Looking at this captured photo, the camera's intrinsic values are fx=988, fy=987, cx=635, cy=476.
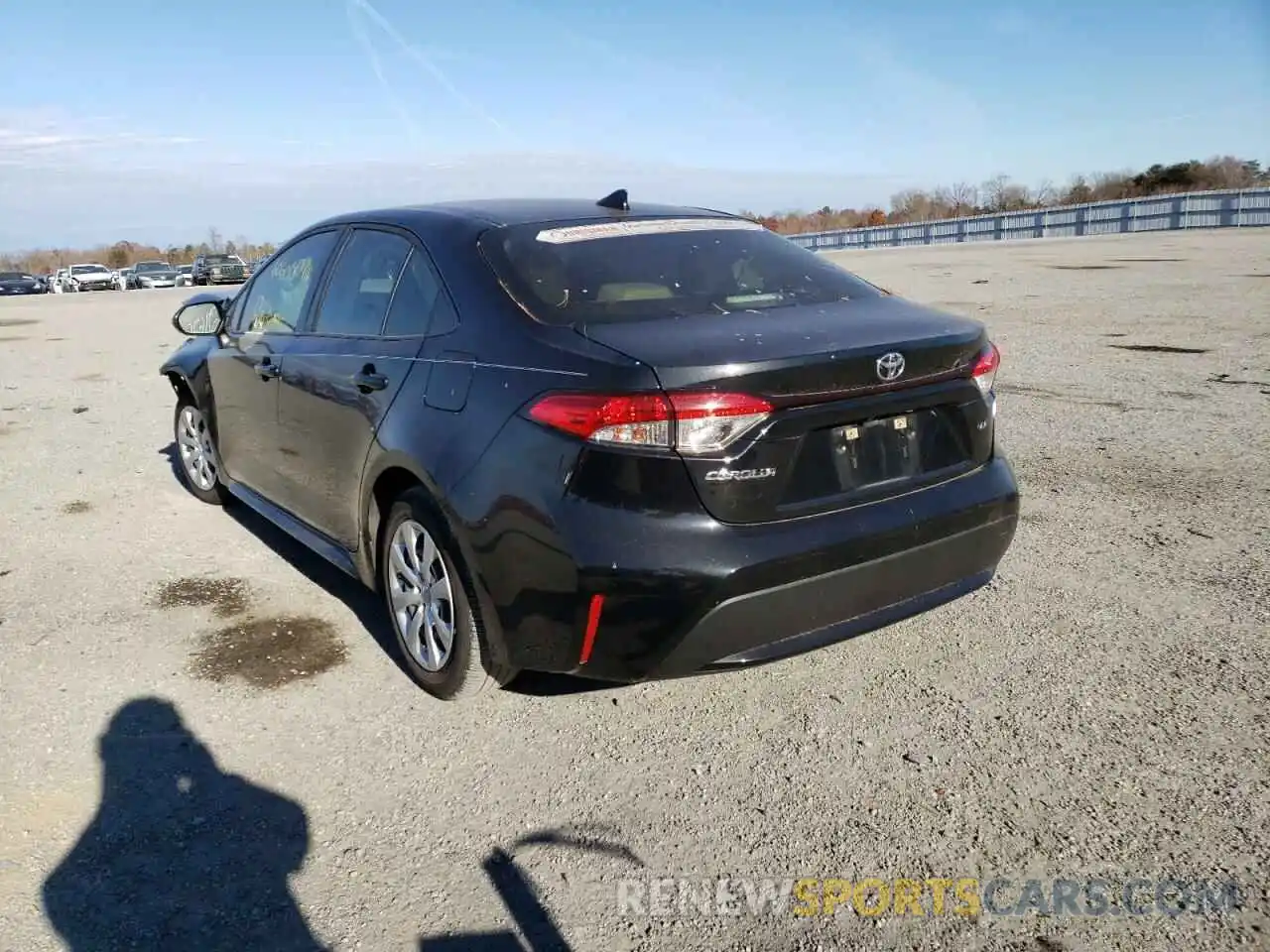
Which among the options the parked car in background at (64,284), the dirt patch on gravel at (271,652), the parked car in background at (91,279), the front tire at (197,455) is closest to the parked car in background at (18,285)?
the parked car in background at (64,284)

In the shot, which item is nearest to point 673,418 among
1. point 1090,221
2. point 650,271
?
point 650,271

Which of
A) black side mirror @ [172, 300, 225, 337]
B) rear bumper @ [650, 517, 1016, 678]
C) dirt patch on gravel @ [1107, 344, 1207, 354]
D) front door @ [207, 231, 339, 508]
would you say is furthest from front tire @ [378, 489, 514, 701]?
dirt patch on gravel @ [1107, 344, 1207, 354]

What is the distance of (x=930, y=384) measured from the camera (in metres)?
3.09

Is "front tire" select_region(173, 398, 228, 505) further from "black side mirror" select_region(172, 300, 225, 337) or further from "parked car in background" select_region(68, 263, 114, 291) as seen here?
"parked car in background" select_region(68, 263, 114, 291)

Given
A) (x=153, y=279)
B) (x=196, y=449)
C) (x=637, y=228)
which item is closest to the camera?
(x=637, y=228)

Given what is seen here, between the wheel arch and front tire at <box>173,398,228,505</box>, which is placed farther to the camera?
front tire at <box>173,398,228,505</box>

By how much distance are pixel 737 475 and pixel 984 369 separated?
112cm

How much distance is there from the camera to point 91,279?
155ft

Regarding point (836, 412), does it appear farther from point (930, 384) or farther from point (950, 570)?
point (950, 570)

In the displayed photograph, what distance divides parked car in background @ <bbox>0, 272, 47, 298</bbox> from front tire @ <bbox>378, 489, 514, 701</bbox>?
169ft

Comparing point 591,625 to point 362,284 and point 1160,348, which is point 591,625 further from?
point 1160,348

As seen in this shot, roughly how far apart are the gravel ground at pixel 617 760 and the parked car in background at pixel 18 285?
164 feet

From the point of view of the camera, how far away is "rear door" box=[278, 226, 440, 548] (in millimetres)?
3604

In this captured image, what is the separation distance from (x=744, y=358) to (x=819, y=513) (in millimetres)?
509
